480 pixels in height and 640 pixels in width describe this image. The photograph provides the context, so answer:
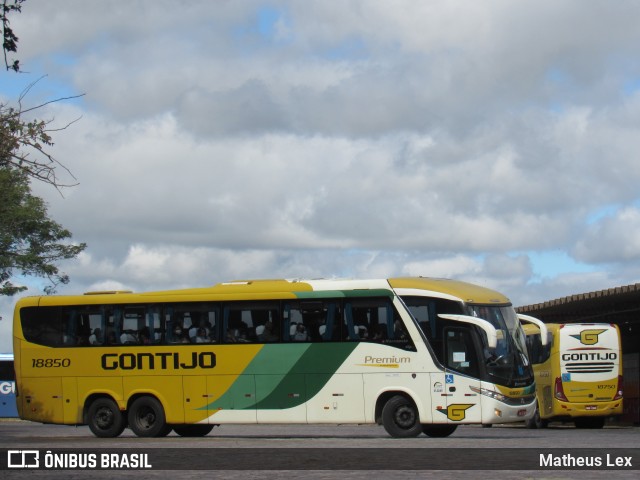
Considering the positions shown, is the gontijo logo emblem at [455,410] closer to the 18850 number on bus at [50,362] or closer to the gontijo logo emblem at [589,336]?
the 18850 number on bus at [50,362]

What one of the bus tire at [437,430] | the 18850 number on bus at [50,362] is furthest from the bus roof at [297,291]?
the bus tire at [437,430]

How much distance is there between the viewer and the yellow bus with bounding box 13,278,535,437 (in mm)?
25094

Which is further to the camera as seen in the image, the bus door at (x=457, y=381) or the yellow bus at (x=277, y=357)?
the yellow bus at (x=277, y=357)

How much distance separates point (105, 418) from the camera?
89.1 feet

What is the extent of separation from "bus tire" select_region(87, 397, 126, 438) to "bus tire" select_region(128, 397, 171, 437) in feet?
0.89

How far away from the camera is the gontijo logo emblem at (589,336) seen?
34594mm

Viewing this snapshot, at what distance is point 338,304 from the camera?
2572 centimetres

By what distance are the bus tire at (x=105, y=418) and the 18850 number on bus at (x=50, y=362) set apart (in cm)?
106

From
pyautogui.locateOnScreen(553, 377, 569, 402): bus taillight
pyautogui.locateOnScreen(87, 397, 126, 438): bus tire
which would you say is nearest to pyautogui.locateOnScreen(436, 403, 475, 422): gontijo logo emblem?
pyautogui.locateOnScreen(87, 397, 126, 438): bus tire

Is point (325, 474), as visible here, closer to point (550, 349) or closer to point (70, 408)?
point (70, 408)

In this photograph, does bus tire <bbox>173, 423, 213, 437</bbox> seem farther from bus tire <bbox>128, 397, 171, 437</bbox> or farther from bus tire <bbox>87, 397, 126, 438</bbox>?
bus tire <bbox>87, 397, 126, 438</bbox>

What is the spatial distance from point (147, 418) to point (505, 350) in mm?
7749

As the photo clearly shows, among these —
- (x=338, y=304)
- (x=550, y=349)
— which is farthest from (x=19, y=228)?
(x=338, y=304)

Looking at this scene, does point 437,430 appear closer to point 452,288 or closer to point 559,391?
point 452,288
